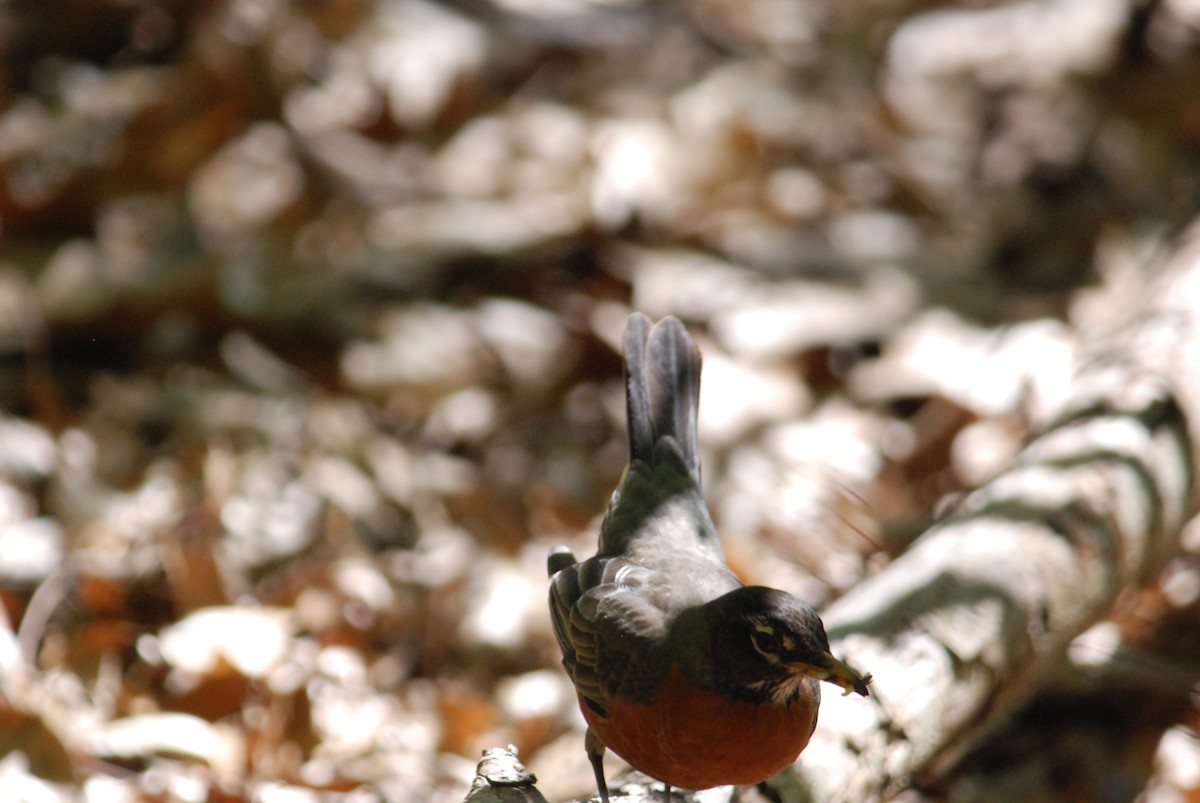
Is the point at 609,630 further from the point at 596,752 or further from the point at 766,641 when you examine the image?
the point at 766,641

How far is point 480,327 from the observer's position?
6023 millimetres

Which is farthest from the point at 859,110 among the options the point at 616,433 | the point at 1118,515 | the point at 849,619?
the point at 849,619

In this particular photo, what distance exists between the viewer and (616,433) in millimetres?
5805

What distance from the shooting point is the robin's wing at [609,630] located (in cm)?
319

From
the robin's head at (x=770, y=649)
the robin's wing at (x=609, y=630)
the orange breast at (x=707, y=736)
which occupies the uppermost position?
the robin's wing at (x=609, y=630)

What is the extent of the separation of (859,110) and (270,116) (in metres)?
3.51

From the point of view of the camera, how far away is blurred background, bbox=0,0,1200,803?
4242 millimetres

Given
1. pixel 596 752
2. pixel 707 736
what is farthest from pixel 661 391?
pixel 707 736

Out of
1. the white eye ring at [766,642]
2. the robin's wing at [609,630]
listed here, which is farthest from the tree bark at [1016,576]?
the robin's wing at [609,630]

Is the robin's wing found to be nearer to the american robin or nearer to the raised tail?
the american robin

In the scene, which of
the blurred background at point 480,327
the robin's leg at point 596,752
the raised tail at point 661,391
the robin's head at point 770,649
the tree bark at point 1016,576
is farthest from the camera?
the blurred background at point 480,327

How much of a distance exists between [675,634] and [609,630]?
0.21m

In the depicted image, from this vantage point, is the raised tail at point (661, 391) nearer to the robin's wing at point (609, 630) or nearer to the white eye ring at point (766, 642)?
the robin's wing at point (609, 630)

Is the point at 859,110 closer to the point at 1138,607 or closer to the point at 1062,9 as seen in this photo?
the point at 1062,9
